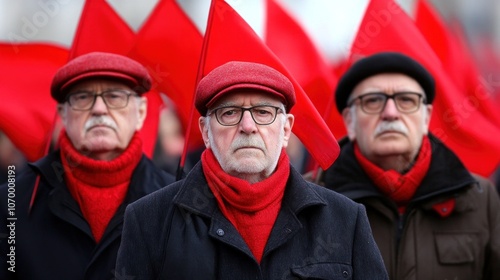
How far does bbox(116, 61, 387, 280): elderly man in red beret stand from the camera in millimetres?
3795

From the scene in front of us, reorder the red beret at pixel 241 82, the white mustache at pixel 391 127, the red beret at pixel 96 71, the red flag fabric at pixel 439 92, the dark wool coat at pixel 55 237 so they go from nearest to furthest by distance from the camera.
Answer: the red beret at pixel 241 82
the dark wool coat at pixel 55 237
the red beret at pixel 96 71
the white mustache at pixel 391 127
the red flag fabric at pixel 439 92

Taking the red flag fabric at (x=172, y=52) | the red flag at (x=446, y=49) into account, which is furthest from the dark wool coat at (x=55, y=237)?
the red flag at (x=446, y=49)

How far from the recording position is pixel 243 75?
397 centimetres

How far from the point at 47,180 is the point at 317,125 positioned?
4.51ft

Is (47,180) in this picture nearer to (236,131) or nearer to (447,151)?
(236,131)

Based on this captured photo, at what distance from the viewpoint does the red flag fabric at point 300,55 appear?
6957 millimetres

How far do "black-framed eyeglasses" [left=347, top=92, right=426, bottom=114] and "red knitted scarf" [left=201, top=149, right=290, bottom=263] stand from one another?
64.9 inches

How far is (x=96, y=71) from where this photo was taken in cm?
513

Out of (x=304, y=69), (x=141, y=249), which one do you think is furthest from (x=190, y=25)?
(x=141, y=249)

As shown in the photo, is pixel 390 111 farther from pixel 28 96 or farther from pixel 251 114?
pixel 28 96

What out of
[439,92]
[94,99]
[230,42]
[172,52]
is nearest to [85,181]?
[94,99]

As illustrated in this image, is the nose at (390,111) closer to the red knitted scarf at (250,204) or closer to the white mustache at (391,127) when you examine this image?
the white mustache at (391,127)

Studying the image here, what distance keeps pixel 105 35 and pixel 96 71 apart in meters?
1.17

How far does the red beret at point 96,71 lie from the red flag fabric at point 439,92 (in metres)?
1.65
